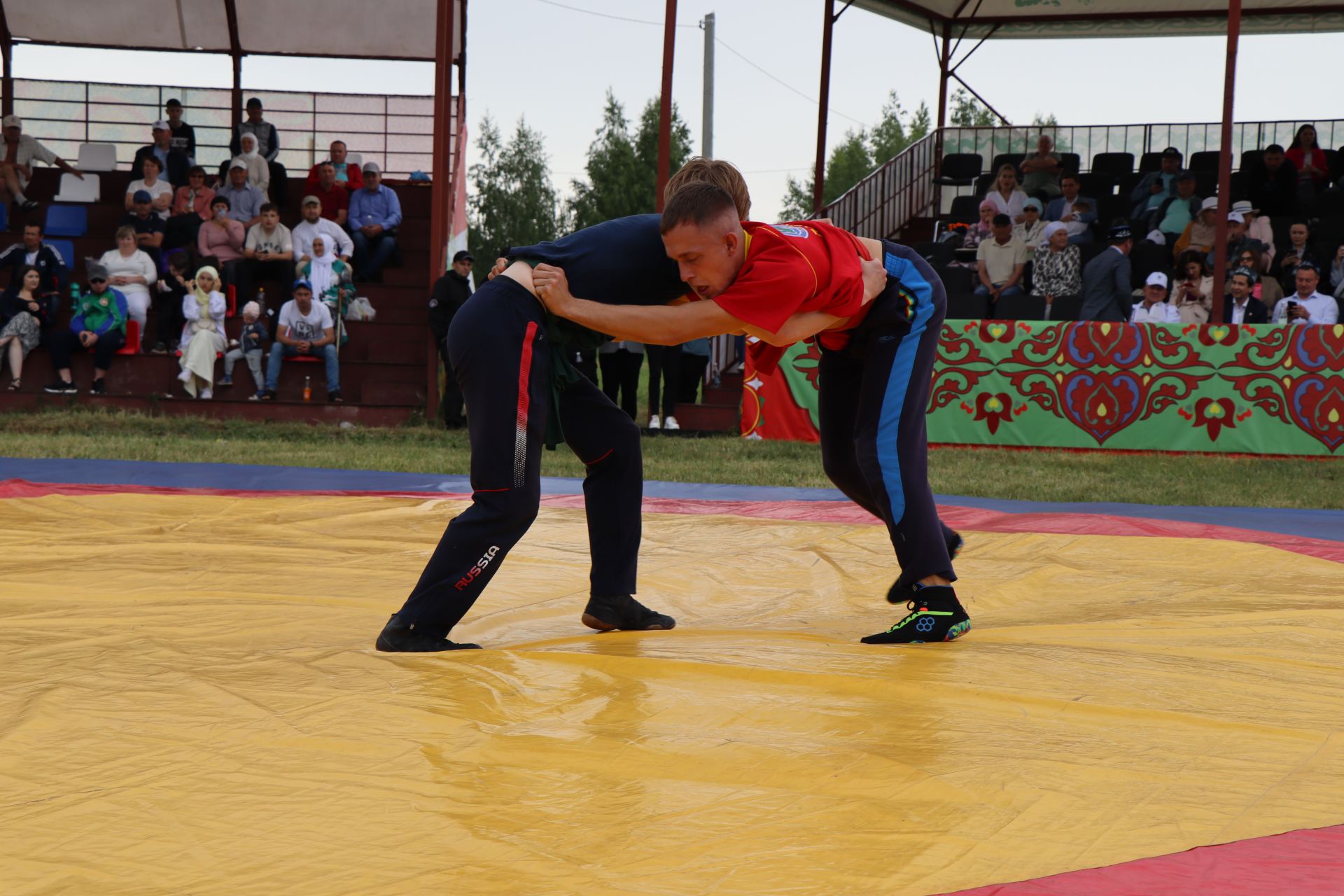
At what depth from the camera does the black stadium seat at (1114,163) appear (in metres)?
14.2

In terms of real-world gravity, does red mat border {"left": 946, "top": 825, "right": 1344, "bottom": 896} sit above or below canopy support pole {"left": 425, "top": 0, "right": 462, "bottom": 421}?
below

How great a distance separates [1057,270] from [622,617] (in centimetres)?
826

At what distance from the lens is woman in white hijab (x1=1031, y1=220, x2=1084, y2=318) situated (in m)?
10.3

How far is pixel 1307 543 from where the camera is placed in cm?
446

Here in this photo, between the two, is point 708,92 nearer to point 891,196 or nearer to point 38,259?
point 891,196

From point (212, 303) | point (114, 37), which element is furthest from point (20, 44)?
point (212, 303)

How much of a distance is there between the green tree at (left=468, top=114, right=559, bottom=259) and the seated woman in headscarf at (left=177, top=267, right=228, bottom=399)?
36.7 m

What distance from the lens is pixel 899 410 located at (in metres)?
2.93

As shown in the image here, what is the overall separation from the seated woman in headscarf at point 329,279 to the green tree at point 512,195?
3604cm

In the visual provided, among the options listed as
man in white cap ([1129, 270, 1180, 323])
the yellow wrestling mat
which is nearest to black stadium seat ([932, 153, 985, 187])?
man in white cap ([1129, 270, 1180, 323])

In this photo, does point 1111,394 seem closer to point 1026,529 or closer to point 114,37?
point 1026,529

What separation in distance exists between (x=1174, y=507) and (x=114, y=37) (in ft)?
43.3

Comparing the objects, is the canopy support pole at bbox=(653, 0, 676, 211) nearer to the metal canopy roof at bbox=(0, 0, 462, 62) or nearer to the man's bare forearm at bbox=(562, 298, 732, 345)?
the metal canopy roof at bbox=(0, 0, 462, 62)

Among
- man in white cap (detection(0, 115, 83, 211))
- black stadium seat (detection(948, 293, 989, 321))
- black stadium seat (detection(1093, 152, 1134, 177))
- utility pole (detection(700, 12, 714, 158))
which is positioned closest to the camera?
black stadium seat (detection(948, 293, 989, 321))
